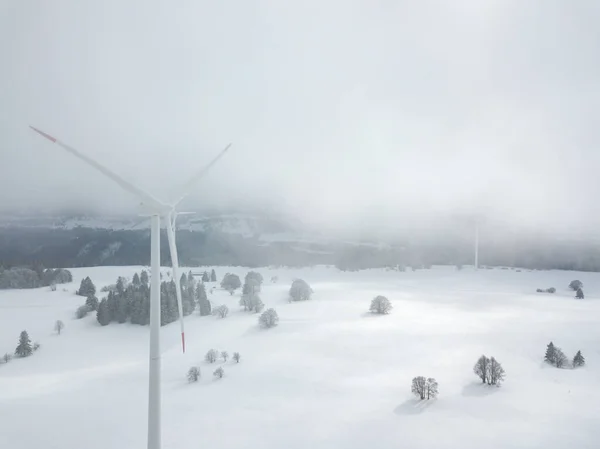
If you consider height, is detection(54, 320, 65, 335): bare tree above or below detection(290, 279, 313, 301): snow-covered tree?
below

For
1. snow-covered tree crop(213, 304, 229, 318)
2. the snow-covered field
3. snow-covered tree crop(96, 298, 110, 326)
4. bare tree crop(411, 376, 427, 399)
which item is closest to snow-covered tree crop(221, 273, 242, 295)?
the snow-covered field

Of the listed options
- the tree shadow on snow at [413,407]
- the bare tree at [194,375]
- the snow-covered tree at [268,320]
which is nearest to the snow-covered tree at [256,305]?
the snow-covered tree at [268,320]

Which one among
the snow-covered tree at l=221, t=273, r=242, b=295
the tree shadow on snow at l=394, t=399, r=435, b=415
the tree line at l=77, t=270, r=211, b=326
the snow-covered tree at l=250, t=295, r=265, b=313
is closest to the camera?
the tree shadow on snow at l=394, t=399, r=435, b=415

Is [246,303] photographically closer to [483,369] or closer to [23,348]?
[23,348]

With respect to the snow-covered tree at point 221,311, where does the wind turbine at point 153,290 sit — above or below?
above

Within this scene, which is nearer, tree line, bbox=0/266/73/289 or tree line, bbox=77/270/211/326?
tree line, bbox=77/270/211/326

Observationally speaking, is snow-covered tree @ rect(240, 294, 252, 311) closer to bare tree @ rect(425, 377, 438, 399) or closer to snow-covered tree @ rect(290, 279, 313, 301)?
snow-covered tree @ rect(290, 279, 313, 301)

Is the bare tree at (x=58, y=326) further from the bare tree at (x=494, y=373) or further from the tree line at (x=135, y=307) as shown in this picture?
the bare tree at (x=494, y=373)

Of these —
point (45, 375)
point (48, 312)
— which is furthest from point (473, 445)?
point (48, 312)
